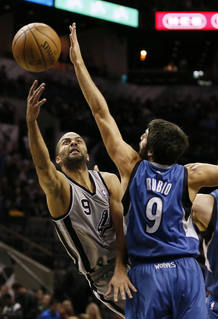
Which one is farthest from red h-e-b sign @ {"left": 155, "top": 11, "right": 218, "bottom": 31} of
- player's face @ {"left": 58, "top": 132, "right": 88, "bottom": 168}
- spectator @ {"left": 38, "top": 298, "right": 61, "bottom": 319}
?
player's face @ {"left": 58, "top": 132, "right": 88, "bottom": 168}

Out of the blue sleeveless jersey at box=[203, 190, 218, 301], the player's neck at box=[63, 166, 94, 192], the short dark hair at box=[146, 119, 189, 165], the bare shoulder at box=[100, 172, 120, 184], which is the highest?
the short dark hair at box=[146, 119, 189, 165]

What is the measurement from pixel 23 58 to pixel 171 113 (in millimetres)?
16202

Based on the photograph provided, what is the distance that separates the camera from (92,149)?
Answer: 1700 cm

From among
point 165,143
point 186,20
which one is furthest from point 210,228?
point 186,20

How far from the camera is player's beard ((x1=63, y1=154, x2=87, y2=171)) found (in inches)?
161

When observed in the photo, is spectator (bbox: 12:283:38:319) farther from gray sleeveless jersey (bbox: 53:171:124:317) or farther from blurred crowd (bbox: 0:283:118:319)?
gray sleeveless jersey (bbox: 53:171:124:317)

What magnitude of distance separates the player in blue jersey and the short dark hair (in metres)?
0.71

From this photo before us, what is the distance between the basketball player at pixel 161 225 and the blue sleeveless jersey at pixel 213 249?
1.92 ft

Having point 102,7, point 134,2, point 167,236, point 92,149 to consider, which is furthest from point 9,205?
point 167,236

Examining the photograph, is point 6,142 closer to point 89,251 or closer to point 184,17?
point 184,17

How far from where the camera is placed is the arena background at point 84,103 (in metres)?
12.2

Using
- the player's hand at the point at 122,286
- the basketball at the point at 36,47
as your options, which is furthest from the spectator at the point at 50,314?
the player's hand at the point at 122,286

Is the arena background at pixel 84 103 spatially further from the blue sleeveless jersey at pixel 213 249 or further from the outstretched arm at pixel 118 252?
the outstretched arm at pixel 118 252

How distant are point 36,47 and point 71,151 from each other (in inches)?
33.9
